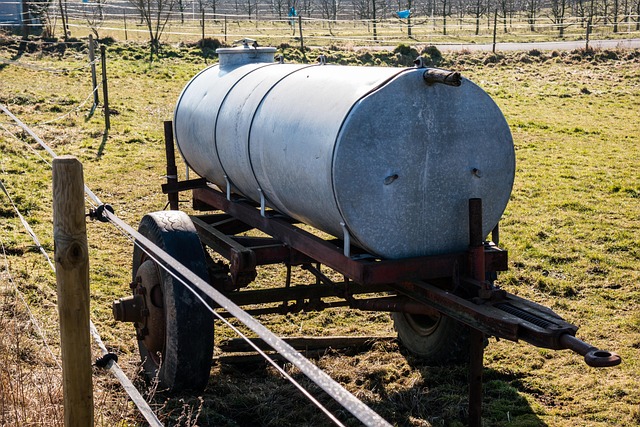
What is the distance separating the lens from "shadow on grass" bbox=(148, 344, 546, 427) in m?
5.03

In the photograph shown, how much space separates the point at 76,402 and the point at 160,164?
990 cm

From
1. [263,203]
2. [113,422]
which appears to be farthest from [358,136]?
[113,422]

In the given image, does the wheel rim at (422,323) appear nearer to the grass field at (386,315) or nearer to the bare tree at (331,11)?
the grass field at (386,315)

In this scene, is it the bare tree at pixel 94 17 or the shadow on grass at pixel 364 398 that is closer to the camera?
the shadow on grass at pixel 364 398

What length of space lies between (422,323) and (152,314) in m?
2.01

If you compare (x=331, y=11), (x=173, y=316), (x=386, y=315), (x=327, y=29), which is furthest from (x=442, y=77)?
(x=331, y=11)

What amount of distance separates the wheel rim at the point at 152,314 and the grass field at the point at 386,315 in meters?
0.21

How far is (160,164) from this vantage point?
41.5ft

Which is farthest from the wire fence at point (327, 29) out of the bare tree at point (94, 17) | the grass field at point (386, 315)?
the grass field at point (386, 315)

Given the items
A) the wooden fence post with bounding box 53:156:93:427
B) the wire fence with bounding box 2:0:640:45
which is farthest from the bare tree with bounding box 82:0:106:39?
the wooden fence post with bounding box 53:156:93:427

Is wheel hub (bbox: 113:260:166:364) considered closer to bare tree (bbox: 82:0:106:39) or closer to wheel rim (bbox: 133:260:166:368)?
wheel rim (bbox: 133:260:166:368)

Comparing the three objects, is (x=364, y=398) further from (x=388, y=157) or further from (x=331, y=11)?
(x=331, y=11)

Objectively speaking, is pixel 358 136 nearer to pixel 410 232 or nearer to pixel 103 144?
pixel 410 232

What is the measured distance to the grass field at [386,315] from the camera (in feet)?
16.6
